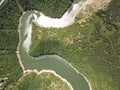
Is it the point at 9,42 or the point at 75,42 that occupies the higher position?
the point at 9,42

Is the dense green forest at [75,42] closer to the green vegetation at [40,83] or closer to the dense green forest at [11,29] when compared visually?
the dense green forest at [11,29]

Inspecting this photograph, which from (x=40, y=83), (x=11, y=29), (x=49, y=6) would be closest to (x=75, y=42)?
(x=49, y=6)

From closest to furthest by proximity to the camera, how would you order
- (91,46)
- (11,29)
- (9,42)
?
(91,46), (9,42), (11,29)

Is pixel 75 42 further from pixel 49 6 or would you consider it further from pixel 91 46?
pixel 49 6

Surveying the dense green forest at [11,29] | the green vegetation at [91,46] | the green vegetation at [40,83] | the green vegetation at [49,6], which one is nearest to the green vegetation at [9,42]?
the dense green forest at [11,29]

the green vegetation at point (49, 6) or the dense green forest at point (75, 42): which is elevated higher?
the green vegetation at point (49, 6)
